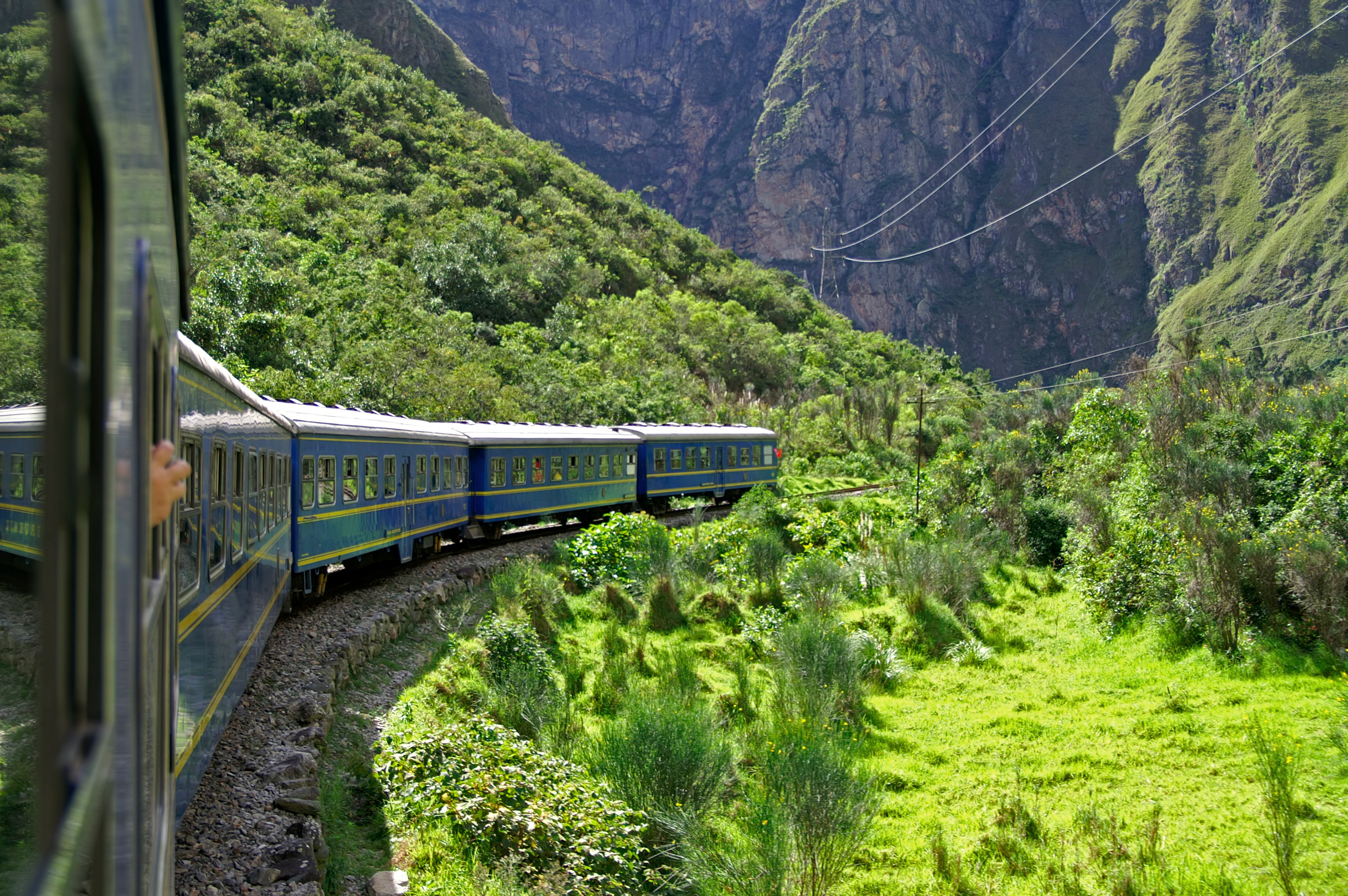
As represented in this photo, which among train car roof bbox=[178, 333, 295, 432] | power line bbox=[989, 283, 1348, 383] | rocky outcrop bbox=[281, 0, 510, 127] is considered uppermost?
rocky outcrop bbox=[281, 0, 510, 127]

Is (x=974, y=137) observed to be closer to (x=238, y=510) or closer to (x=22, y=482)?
(x=238, y=510)

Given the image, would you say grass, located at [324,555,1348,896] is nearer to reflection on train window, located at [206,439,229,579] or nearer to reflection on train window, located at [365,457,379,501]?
reflection on train window, located at [206,439,229,579]

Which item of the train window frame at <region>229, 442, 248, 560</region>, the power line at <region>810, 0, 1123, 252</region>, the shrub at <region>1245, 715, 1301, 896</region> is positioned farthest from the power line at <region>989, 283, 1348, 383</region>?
the power line at <region>810, 0, 1123, 252</region>

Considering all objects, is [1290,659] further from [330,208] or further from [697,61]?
[697,61]

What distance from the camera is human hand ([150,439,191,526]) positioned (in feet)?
5.95

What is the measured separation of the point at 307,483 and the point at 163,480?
8569 millimetres

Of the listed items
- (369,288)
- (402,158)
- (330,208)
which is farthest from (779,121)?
(369,288)

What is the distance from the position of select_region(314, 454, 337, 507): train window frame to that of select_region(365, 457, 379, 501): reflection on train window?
3.01ft

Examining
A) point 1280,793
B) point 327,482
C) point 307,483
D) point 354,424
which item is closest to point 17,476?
point 307,483

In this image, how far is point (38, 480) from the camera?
3.78 ft

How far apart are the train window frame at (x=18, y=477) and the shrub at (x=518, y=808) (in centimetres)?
514

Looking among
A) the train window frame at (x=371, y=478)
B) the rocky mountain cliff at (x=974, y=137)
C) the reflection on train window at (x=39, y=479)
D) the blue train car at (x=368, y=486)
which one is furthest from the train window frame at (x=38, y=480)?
the rocky mountain cliff at (x=974, y=137)

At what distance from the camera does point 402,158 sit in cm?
5212

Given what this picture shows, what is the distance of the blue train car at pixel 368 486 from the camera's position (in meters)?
9.96
